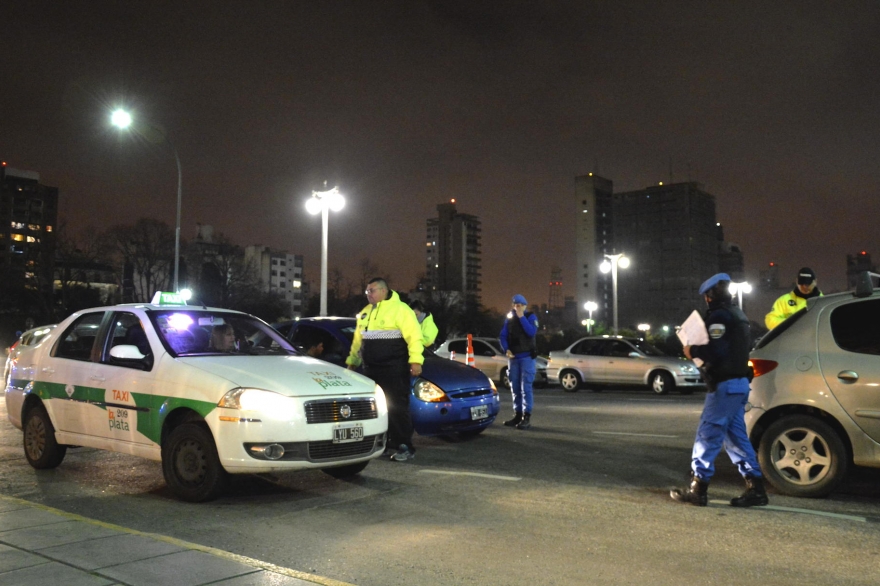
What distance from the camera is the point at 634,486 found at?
6.79 metres

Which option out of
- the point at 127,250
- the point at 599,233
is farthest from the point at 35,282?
the point at 599,233

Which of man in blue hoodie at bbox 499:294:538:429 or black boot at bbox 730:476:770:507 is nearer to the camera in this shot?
black boot at bbox 730:476:770:507

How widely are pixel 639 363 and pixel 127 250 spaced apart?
50383 millimetres

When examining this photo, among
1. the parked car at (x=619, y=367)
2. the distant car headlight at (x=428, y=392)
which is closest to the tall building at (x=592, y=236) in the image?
the parked car at (x=619, y=367)

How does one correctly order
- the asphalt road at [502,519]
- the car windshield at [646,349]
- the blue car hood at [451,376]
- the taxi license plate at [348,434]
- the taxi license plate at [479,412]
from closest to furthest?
1. the asphalt road at [502,519]
2. the taxi license plate at [348,434]
3. the blue car hood at [451,376]
4. the taxi license plate at [479,412]
5. the car windshield at [646,349]

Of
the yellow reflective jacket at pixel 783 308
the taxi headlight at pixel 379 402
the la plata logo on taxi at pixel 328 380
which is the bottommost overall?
the taxi headlight at pixel 379 402

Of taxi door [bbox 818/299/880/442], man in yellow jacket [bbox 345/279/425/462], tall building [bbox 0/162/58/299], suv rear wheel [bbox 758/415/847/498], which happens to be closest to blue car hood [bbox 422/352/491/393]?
man in yellow jacket [bbox 345/279/425/462]

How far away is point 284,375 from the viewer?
638 centimetres

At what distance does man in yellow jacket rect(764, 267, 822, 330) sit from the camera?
8.55 meters

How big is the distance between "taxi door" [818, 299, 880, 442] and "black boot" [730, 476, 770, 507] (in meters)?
0.98

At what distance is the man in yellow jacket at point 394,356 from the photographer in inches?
321

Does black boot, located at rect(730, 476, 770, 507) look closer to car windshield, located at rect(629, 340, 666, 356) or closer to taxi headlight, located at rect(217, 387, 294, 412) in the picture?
taxi headlight, located at rect(217, 387, 294, 412)

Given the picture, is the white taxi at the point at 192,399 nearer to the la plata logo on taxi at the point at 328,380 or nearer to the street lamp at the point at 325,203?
the la plata logo on taxi at the point at 328,380

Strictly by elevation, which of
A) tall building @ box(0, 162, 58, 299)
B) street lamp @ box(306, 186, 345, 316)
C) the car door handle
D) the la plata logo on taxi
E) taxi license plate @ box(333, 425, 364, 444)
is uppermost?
tall building @ box(0, 162, 58, 299)
